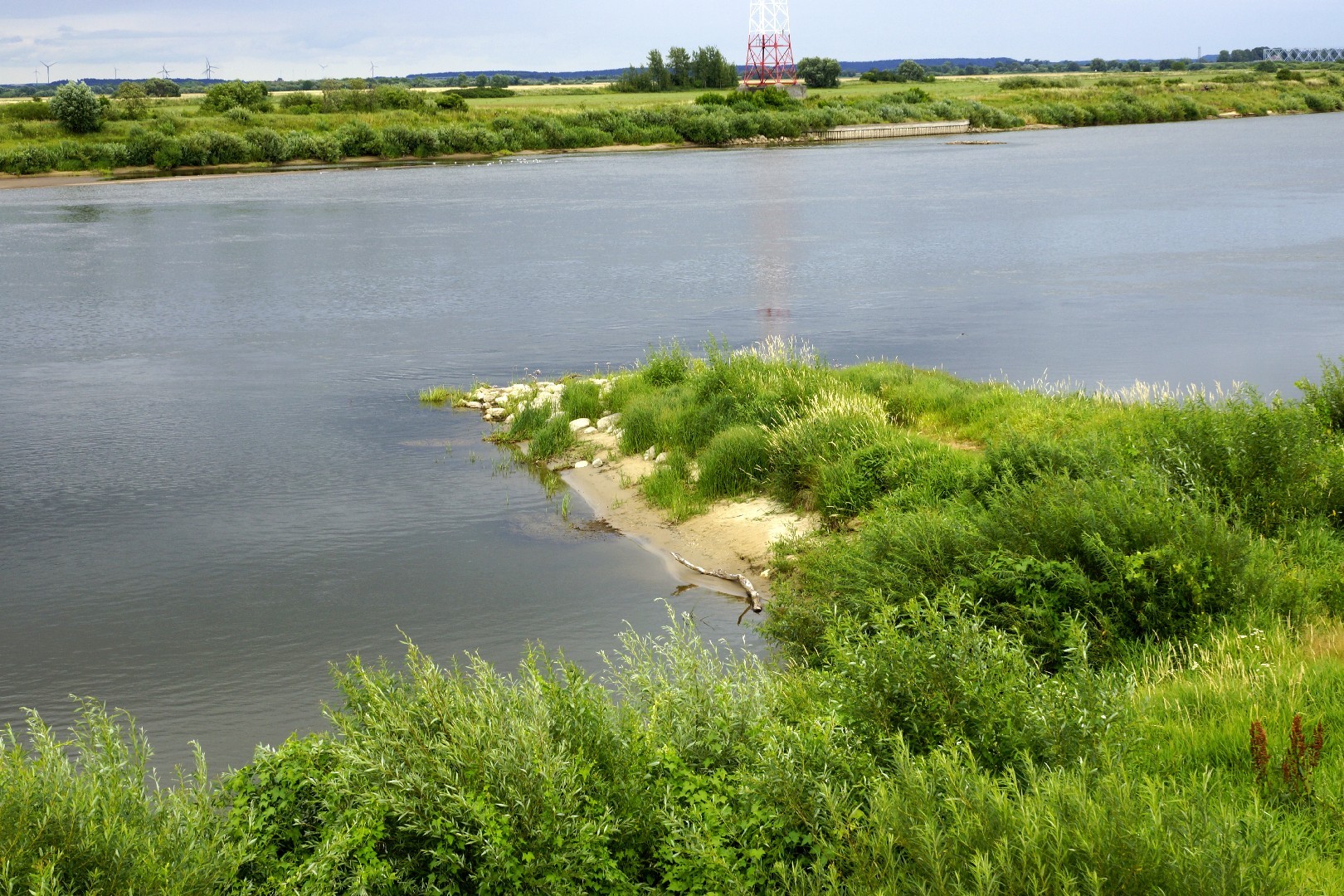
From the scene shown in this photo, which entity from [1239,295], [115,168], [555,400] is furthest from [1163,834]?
[115,168]

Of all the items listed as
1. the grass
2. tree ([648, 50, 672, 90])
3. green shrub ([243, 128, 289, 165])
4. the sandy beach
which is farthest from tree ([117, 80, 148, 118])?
the sandy beach

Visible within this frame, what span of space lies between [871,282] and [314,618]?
66.2 ft

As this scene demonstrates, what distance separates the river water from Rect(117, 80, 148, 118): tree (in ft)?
83.7

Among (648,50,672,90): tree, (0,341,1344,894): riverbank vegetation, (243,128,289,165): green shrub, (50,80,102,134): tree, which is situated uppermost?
(648,50,672,90): tree

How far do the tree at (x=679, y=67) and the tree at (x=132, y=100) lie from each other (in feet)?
190

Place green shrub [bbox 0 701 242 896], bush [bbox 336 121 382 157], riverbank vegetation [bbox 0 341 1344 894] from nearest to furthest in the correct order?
riverbank vegetation [bbox 0 341 1344 894] < green shrub [bbox 0 701 242 896] < bush [bbox 336 121 382 157]

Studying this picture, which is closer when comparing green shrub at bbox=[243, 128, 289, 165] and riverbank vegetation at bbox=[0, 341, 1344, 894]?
riverbank vegetation at bbox=[0, 341, 1344, 894]

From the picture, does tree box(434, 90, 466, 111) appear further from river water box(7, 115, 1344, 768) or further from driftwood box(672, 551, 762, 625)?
driftwood box(672, 551, 762, 625)

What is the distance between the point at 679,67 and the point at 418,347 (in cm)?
10886

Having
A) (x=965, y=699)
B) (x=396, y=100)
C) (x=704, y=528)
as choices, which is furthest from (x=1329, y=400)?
(x=396, y=100)

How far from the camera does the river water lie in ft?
36.0

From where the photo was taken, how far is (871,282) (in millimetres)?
28641

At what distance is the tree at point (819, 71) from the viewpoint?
123 m

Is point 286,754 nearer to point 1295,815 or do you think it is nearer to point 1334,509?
point 1295,815
